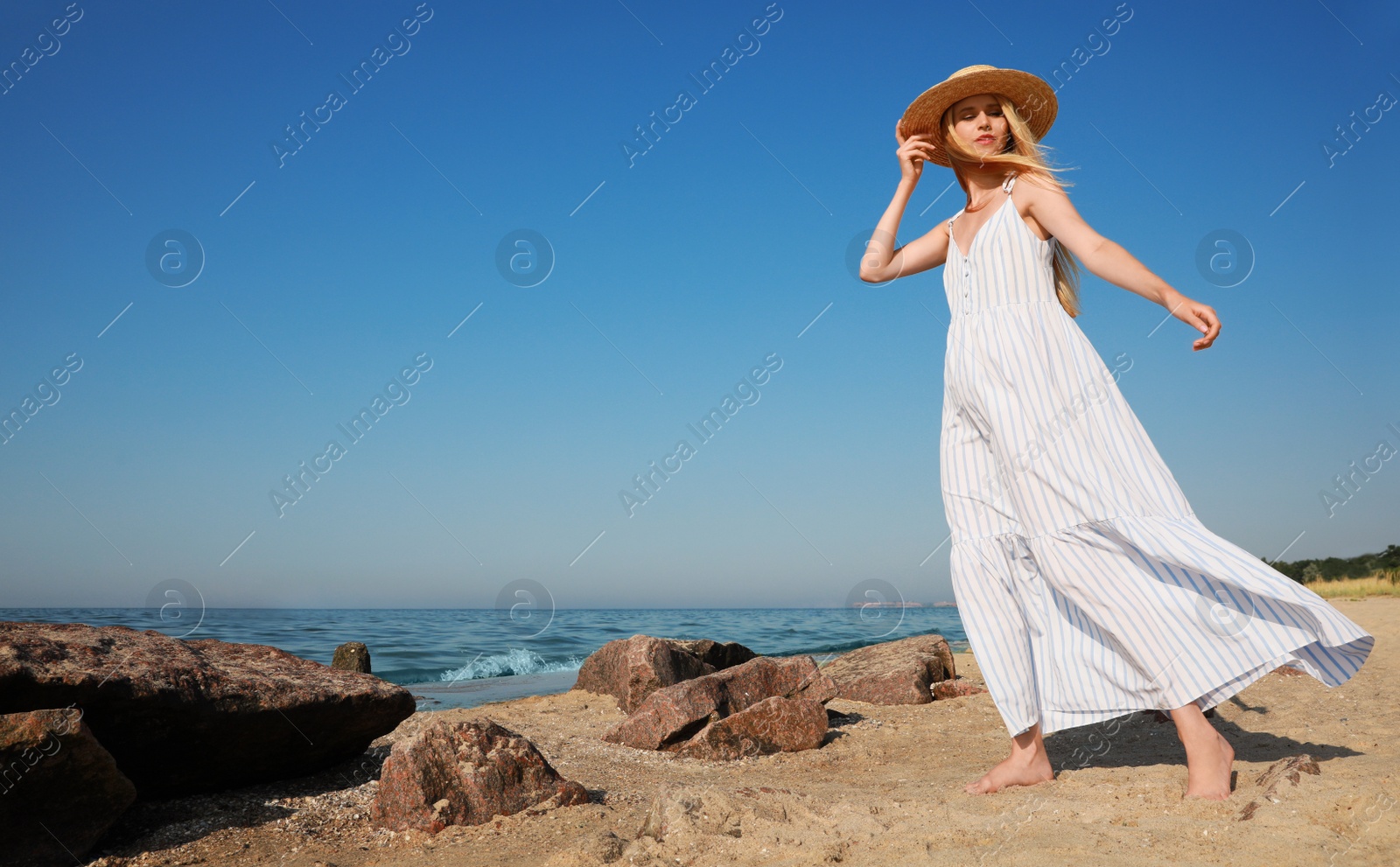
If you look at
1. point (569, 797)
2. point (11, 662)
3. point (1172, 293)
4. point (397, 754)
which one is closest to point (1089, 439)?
point (1172, 293)

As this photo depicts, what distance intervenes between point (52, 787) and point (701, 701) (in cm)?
269

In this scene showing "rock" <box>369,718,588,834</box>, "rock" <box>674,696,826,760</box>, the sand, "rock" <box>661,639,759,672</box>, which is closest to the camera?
the sand

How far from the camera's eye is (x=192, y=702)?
2.96 m

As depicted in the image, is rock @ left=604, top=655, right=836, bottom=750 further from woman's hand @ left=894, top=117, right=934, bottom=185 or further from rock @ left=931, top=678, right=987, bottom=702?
woman's hand @ left=894, top=117, right=934, bottom=185

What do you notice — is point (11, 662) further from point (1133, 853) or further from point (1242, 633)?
point (1242, 633)

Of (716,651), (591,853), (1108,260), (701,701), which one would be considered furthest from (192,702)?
(716,651)

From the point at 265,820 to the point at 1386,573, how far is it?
19.1 m

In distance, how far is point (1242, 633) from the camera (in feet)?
A: 8.52

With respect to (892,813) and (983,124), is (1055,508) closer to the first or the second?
(892,813)

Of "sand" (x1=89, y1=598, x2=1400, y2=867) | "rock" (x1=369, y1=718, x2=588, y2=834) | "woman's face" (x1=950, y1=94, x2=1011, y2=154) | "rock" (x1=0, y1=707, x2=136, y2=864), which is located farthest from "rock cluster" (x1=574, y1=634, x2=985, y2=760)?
"woman's face" (x1=950, y1=94, x2=1011, y2=154)

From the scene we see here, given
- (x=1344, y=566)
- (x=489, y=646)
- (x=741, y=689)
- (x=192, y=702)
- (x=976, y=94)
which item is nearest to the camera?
(x=192, y=702)

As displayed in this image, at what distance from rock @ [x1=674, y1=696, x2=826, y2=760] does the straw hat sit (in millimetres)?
2739

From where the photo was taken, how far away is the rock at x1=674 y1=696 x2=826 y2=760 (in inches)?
163

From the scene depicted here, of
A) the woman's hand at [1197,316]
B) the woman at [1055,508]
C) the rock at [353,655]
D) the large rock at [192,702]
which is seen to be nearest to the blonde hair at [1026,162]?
the woman at [1055,508]
